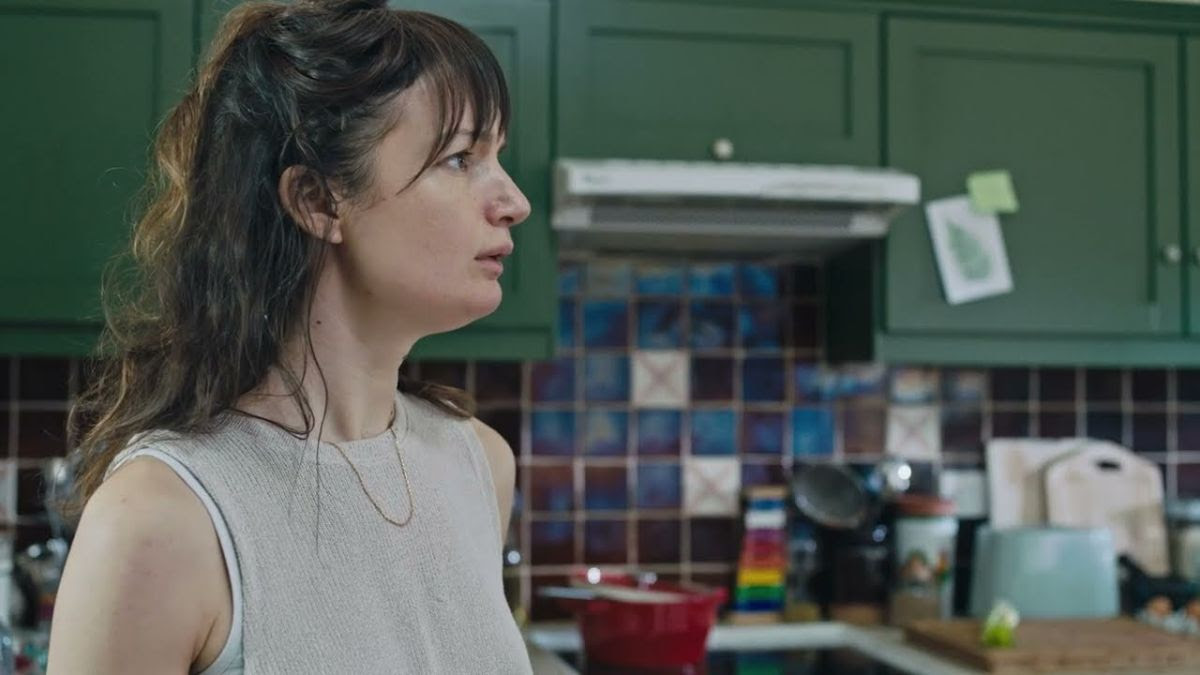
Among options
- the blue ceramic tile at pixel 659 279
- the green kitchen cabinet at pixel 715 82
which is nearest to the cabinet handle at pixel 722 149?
the green kitchen cabinet at pixel 715 82

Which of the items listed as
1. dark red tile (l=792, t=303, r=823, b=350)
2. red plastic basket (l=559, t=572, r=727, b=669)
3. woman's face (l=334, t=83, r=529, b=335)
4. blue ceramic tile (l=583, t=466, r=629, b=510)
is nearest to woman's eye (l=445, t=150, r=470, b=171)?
woman's face (l=334, t=83, r=529, b=335)

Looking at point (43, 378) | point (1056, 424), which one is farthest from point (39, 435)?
point (1056, 424)

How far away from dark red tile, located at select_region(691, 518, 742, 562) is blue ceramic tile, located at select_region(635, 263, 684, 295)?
17.8 inches

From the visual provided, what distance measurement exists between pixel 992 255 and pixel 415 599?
156 cm

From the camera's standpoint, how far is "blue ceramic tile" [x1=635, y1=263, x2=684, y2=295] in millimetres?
2604

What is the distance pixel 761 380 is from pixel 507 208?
65.2 inches

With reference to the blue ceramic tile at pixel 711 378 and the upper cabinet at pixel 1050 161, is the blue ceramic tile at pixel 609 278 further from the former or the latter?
the upper cabinet at pixel 1050 161

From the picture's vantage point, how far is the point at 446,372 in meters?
2.52

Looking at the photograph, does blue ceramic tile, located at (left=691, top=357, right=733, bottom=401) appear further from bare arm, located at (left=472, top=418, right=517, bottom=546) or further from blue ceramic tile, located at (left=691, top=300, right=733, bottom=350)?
bare arm, located at (left=472, top=418, right=517, bottom=546)

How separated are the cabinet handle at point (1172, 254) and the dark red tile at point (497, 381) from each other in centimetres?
121

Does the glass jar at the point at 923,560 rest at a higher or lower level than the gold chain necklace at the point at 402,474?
lower

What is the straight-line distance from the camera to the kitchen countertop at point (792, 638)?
2.32 meters

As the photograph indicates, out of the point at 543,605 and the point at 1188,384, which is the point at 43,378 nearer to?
the point at 543,605

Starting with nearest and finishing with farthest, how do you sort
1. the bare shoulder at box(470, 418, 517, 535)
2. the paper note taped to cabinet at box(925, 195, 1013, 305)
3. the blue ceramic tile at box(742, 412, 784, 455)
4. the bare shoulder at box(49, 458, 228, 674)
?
the bare shoulder at box(49, 458, 228, 674)
the bare shoulder at box(470, 418, 517, 535)
the paper note taped to cabinet at box(925, 195, 1013, 305)
the blue ceramic tile at box(742, 412, 784, 455)
